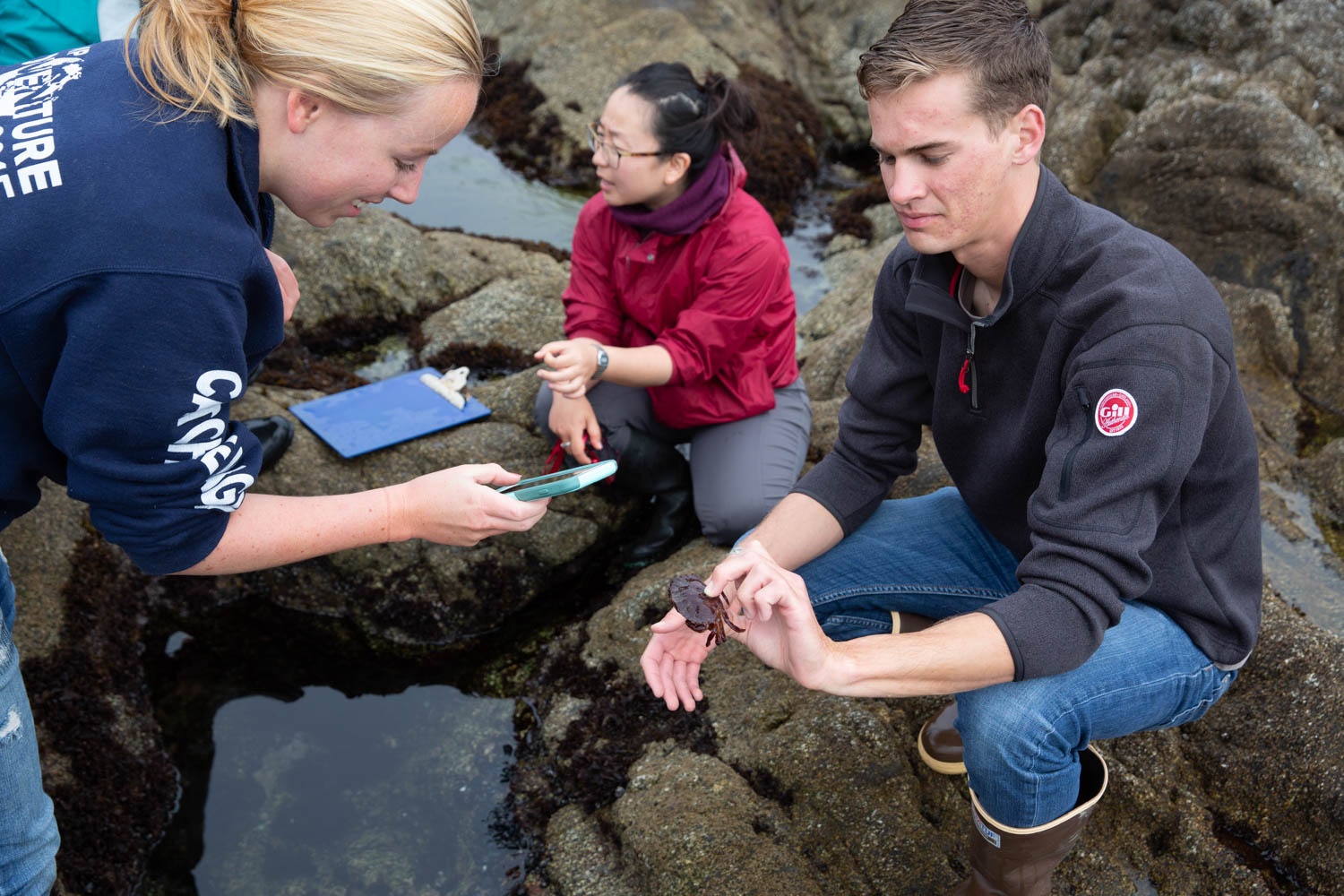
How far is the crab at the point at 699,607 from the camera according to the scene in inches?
93.8

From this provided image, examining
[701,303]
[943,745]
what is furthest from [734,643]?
[701,303]

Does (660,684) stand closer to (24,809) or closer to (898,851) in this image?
(898,851)

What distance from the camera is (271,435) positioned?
414 cm

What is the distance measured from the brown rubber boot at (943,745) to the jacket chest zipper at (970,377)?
3.11 feet

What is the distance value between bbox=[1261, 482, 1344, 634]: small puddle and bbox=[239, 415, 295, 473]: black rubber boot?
3898mm

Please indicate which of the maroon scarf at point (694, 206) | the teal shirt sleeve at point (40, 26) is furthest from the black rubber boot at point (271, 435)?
the maroon scarf at point (694, 206)

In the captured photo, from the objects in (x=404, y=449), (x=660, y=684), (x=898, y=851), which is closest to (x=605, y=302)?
(x=404, y=449)

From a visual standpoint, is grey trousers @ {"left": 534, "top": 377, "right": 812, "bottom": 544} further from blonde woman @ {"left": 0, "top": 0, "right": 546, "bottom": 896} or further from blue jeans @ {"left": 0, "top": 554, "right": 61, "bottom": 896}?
blue jeans @ {"left": 0, "top": 554, "right": 61, "bottom": 896}

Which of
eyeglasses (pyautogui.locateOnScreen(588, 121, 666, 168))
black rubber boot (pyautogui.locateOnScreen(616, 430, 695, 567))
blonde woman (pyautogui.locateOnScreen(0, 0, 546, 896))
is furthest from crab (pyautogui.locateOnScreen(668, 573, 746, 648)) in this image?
eyeglasses (pyautogui.locateOnScreen(588, 121, 666, 168))

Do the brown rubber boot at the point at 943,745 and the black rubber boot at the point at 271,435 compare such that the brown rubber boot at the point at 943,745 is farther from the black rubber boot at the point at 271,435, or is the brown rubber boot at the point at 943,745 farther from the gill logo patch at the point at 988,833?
the black rubber boot at the point at 271,435

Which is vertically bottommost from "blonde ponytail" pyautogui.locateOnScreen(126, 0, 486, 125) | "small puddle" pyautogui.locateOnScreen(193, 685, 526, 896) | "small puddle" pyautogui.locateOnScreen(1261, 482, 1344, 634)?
"small puddle" pyautogui.locateOnScreen(193, 685, 526, 896)

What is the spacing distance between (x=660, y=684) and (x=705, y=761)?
0.57 metres

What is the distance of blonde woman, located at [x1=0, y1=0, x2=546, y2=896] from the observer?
187 centimetres

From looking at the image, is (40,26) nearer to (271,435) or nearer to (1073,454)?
(271,435)
